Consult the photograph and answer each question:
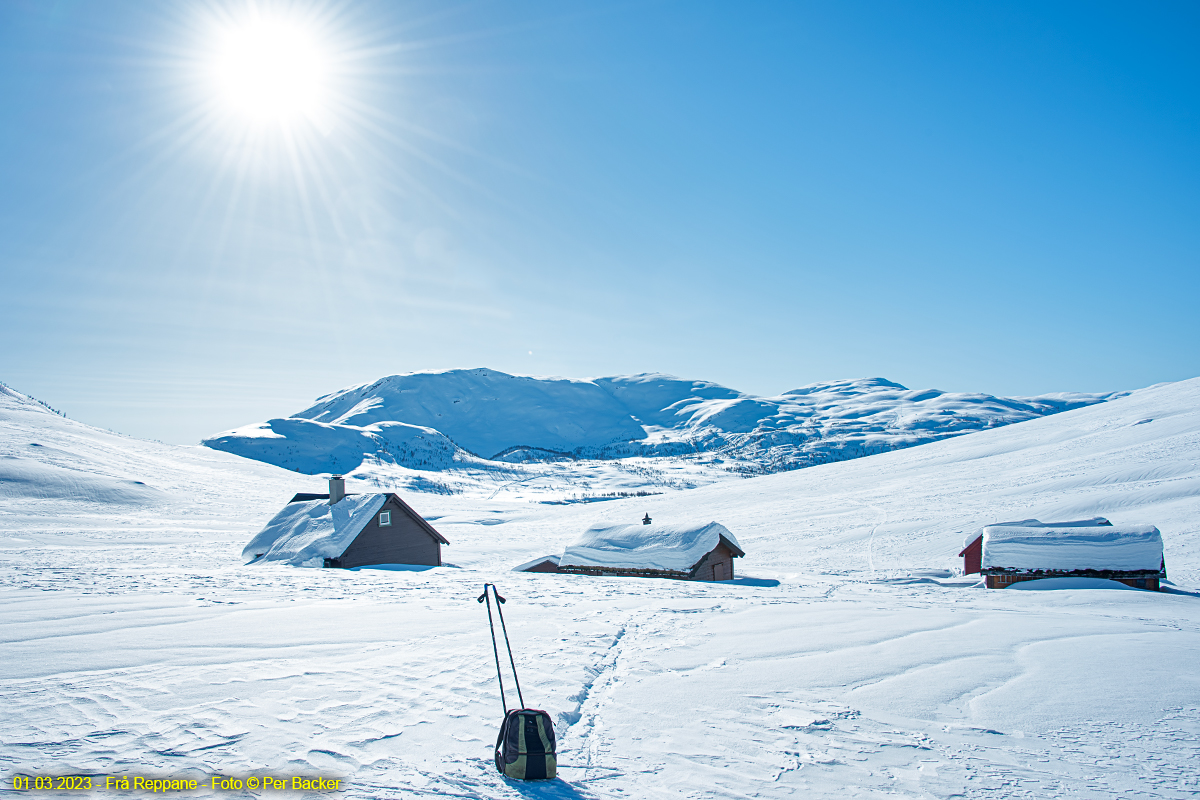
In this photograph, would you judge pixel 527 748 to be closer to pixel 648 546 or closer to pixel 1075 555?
pixel 648 546

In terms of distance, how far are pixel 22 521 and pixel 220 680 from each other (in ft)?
176

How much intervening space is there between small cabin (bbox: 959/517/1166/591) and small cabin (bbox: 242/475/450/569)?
2797cm

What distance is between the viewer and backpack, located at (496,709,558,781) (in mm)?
5387

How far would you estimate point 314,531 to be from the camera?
3039 cm

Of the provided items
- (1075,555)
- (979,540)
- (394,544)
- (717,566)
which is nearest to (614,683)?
(717,566)

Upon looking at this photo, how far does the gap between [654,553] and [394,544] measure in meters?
13.7

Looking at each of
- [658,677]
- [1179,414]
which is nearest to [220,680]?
[658,677]

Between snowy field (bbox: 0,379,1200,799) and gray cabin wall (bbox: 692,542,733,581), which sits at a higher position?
snowy field (bbox: 0,379,1200,799)

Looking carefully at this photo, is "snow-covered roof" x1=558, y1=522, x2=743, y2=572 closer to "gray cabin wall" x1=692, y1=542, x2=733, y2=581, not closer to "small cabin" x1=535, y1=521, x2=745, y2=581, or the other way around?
"small cabin" x1=535, y1=521, x2=745, y2=581

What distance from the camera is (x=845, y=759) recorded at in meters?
6.29

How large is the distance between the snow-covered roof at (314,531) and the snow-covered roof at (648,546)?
33.9 feet

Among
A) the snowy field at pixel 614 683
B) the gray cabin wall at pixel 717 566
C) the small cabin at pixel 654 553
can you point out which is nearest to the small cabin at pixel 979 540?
the snowy field at pixel 614 683

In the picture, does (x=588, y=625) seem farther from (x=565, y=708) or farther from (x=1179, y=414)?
(x=1179, y=414)

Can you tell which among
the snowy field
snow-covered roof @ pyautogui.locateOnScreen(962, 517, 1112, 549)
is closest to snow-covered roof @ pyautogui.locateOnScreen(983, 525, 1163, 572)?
snow-covered roof @ pyautogui.locateOnScreen(962, 517, 1112, 549)
